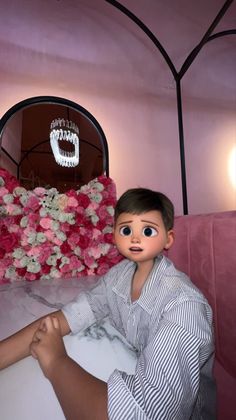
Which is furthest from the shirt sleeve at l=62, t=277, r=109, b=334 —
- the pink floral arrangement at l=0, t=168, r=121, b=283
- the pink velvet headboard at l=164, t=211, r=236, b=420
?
the pink floral arrangement at l=0, t=168, r=121, b=283

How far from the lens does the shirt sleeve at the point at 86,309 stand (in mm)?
744

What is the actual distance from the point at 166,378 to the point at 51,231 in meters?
1.03

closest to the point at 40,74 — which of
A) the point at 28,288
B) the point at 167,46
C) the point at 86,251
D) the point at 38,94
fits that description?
the point at 38,94

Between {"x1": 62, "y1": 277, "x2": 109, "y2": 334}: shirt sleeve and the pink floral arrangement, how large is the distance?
62 cm

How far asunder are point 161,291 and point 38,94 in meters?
1.82

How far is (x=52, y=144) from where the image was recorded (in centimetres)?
190

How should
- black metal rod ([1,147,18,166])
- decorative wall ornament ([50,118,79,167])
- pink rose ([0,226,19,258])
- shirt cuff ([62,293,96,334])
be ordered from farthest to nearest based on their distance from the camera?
decorative wall ornament ([50,118,79,167]) → black metal rod ([1,147,18,166]) → pink rose ([0,226,19,258]) → shirt cuff ([62,293,96,334])

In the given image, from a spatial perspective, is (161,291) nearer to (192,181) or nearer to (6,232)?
(6,232)

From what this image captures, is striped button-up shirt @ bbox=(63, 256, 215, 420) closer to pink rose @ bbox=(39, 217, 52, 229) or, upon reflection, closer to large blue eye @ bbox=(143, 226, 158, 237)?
large blue eye @ bbox=(143, 226, 158, 237)

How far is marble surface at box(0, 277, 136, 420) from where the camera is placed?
550mm

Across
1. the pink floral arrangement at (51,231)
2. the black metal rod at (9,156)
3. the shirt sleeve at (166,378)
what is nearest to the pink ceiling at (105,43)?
the black metal rod at (9,156)

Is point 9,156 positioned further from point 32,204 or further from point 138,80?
point 138,80

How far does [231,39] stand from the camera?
2.70 metres

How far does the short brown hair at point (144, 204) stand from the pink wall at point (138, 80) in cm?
141
